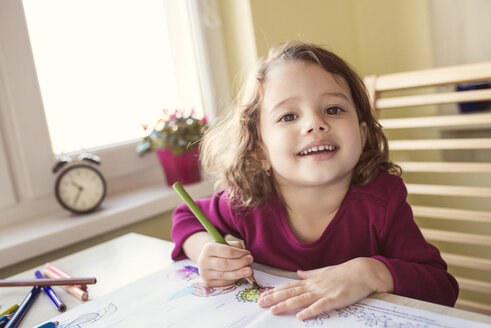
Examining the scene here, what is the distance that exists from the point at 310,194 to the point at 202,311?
1.01 ft

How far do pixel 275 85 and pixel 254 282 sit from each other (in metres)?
0.32

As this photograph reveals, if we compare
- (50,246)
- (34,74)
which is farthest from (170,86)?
(50,246)

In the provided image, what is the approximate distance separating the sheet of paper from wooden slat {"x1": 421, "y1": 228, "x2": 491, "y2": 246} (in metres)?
0.75

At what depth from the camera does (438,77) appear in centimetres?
108

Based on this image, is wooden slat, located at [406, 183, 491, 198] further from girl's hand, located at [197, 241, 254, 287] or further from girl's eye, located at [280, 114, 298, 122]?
girl's hand, located at [197, 241, 254, 287]

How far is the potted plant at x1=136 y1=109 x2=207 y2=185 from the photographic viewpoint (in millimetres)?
1217

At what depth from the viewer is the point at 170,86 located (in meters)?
1.41

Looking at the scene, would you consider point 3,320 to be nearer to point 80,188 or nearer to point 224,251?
point 224,251

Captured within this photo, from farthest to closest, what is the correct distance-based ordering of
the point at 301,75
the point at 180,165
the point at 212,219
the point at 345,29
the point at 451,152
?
1. the point at 345,29
2. the point at 451,152
3. the point at 180,165
4. the point at 212,219
5. the point at 301,75

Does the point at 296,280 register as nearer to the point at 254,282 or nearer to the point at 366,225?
the point at 254,282

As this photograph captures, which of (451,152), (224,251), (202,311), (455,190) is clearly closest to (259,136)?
(224,251)

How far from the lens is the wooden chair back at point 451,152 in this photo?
109 centimetres

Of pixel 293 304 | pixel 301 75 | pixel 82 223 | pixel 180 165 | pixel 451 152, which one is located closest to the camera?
pixel 293 304

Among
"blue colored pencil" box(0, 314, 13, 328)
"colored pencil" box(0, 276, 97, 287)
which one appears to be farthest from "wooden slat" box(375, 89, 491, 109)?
"blue colored pencil" box(0, 314, 13, 328)
